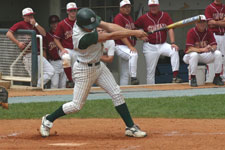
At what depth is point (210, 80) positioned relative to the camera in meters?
13.2

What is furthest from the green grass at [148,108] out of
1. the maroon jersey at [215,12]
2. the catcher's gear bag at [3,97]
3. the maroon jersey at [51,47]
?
the maroon jersey at [51,47]

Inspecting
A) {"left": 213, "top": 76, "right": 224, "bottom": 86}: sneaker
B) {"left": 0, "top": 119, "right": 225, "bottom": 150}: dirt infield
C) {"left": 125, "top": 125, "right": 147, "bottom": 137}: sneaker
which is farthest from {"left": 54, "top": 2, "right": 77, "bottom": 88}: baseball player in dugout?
{"left": 125, "top": 125, "right": 147, "bottom": 137}: sneaker

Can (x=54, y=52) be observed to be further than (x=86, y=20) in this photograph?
Yes

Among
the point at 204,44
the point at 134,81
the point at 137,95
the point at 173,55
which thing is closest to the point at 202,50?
the point at 204,44

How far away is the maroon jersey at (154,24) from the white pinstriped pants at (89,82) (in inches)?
215

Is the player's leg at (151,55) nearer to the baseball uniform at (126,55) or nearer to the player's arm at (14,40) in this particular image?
the baseball uniform at (126,55)

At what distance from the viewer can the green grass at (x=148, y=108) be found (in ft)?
31.3

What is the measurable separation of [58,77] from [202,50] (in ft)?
10.6

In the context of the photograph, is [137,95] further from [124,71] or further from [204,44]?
[204,44]

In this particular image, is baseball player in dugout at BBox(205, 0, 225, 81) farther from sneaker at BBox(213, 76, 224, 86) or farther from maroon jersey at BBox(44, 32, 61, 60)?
maroon jersey at BBox(44, 32, 61, 60)

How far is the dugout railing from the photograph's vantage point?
12.3 metres

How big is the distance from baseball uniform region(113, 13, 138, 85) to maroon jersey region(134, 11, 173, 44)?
22 centimetres

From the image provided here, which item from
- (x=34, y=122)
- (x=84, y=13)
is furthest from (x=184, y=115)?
(x=84, y=13)

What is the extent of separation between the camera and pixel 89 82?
7.38m
